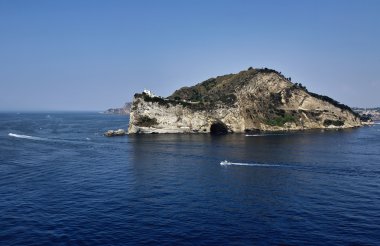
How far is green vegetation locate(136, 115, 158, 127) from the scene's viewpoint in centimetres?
17374

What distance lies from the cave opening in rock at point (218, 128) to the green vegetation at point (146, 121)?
25871 mm

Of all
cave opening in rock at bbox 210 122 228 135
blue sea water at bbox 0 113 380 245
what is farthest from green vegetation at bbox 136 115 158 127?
blue sea water at bbox 0 113 380 245

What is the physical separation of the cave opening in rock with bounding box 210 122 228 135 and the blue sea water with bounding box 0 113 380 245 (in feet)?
212

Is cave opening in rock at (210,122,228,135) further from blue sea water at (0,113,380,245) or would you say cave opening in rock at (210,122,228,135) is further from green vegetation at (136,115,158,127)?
blue sea water at (0,113,380,245)

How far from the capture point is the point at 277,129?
7761 inches

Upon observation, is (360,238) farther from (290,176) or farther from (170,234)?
(290,176)

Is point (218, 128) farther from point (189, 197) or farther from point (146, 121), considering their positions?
point (189, 197)

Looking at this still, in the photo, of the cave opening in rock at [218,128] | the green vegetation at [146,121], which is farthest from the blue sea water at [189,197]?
the cave opening in rock at [218,128]

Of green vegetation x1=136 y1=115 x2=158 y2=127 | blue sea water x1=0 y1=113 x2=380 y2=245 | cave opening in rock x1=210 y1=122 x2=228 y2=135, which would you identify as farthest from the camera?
cave opening in rock x1=210 y1=122 x2=228 y2=135

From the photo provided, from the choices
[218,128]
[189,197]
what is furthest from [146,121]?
[189,197]

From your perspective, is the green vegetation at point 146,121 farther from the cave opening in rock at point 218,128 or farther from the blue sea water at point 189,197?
the blue sea water at point 189,197

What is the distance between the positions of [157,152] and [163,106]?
2465 inches

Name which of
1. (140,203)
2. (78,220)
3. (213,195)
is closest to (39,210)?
(78,220)

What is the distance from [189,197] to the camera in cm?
6431
